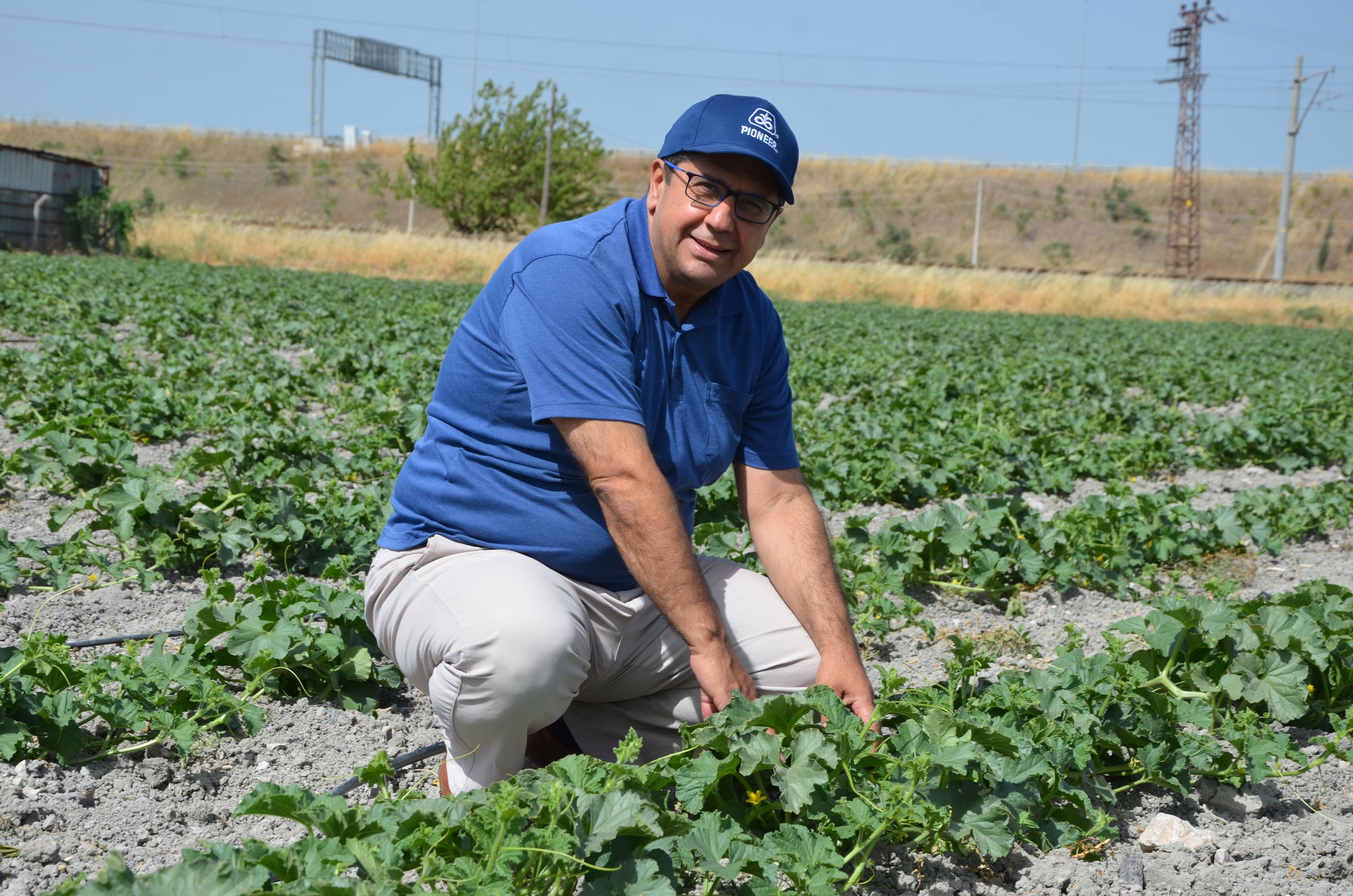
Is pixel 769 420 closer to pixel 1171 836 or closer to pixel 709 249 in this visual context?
pixel 709 249

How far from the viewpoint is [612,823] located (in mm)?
1860

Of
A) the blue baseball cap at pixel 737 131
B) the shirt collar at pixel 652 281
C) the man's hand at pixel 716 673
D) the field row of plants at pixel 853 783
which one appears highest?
the blue baseball cap at pixel 737 131

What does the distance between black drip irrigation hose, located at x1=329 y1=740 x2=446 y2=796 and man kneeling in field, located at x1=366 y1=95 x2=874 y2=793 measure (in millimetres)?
243

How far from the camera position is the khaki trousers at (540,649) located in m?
2.42

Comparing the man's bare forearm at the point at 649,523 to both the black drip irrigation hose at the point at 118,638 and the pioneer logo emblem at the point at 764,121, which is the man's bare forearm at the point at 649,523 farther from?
the black drip irrigation hose at the point at 118,638

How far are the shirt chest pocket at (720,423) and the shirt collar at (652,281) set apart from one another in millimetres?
191

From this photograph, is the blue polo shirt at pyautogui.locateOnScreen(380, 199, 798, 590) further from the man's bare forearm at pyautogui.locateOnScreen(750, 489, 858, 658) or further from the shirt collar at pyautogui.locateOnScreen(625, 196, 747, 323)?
the man's bare forearm at pyautogui.locateOnScreen(750, 489, 858, 658)

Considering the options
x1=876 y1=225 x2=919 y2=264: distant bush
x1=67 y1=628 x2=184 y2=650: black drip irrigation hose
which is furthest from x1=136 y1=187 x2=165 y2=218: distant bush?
x1=67 y1=628 x2=184 y2=650: black drip irrigation hose

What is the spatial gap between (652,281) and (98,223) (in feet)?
96.7

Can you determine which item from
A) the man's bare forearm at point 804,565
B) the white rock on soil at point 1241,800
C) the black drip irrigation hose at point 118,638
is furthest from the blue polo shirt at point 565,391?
the white rock on soil at point 1241,800

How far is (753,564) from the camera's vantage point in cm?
410

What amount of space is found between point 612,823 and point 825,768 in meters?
0.58

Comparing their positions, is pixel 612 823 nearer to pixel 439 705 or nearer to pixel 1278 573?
pixel 439 705

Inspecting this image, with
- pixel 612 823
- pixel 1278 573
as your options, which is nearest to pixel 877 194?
pixel 1278 573
